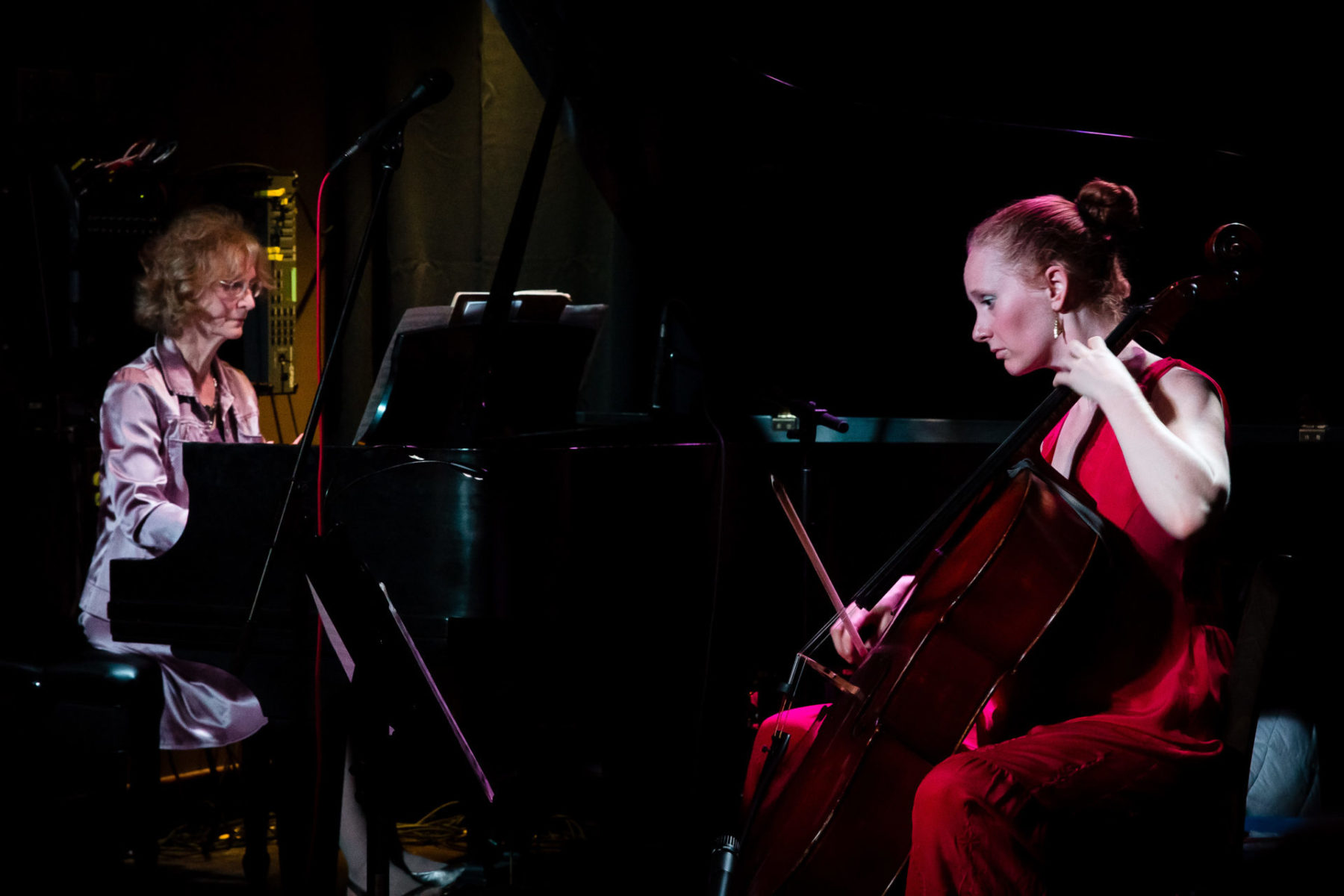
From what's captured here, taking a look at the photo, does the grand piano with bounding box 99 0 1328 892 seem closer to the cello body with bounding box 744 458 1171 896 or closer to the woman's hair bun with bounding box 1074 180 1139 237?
the cello body with bounding box 744 458 1171 896


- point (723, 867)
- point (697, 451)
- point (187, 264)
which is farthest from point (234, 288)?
point (723, 867)

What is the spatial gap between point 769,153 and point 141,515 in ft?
5.73

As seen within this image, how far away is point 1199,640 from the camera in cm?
155

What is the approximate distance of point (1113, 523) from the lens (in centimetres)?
157

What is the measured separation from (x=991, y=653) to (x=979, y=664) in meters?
0.02

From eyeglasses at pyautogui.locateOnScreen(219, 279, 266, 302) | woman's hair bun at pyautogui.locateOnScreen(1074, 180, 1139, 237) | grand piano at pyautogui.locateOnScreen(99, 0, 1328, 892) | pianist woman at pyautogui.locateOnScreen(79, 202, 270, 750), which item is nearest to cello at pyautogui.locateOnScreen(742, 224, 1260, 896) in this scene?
woman's hair bun at pyautogui.locateOnScreen(1074, 180, 1139, 237)

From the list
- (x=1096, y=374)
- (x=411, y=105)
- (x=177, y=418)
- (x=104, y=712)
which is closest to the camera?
(x=1096, y=374)

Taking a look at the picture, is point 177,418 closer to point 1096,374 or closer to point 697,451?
point 697,451

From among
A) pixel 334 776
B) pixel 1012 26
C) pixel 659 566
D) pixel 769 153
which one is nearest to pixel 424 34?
pixel 769 153

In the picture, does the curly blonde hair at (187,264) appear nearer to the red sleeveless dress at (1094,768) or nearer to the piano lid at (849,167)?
the piano lid at (849,167)

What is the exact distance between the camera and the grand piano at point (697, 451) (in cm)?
213

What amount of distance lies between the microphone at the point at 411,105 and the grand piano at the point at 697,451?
15.9 inches

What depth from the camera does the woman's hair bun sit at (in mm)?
1753

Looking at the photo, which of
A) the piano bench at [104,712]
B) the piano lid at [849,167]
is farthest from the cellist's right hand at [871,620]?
the piano bench at [104,712]
